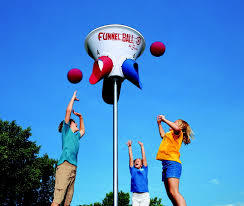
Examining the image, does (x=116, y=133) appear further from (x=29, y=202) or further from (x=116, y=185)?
(x=29, y=202)

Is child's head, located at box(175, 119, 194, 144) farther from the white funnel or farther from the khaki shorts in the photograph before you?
the khaki shorts

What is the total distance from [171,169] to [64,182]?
1.69 meters

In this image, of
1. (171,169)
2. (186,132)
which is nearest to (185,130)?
(186,132)

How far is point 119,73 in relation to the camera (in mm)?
5945

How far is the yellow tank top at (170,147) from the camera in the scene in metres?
4.91

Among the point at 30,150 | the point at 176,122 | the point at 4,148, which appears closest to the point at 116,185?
the point at 176,122

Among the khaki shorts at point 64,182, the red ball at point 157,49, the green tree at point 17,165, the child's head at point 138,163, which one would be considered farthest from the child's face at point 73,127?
the green tree at point 17,165

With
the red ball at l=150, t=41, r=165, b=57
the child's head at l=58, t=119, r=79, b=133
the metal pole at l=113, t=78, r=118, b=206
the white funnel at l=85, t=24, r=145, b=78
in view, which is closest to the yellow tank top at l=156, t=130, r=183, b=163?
the metal pole at l=113, t=78, r=118, b=206

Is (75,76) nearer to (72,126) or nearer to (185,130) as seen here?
(72,126)

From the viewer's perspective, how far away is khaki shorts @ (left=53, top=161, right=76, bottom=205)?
4.68 m

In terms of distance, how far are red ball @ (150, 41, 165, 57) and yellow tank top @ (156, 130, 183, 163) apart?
192cm

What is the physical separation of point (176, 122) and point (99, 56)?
6.76 feet

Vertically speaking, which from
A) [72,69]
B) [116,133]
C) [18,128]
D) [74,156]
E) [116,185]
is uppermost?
[18,128]

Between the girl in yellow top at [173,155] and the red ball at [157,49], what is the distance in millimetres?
1657
